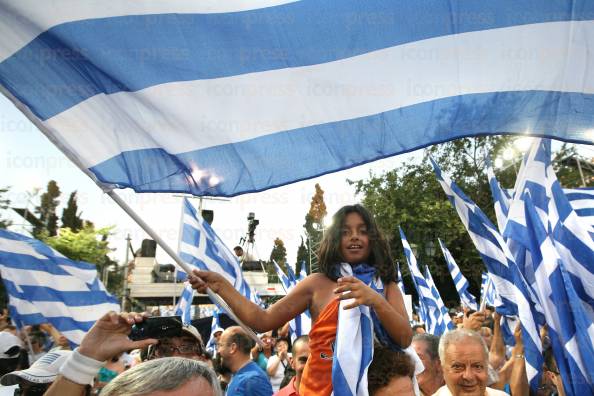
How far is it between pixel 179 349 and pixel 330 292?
119cm

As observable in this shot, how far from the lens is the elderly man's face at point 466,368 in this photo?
122 inches

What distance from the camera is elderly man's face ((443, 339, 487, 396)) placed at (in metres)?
3.10

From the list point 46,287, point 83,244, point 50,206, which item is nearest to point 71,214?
point 50,206

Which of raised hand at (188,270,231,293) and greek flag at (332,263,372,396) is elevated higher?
raised hand at (188,270,231,293)

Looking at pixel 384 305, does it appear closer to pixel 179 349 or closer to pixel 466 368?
pixel 466 368

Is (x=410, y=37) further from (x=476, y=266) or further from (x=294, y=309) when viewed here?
(x=476, y=266)

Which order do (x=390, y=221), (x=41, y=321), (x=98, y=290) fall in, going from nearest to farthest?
(x=41, y=321) → (x=98, y=290) → (x=390, y=221)

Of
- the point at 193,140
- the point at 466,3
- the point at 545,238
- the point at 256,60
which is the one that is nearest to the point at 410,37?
the point at 466,3

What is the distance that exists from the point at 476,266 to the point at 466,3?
95.5ft

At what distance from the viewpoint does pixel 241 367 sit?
4.59 metres

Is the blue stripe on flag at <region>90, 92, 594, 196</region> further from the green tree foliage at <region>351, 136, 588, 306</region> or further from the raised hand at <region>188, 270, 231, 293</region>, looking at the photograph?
the green tree foliage at <region>351, 136, 588, 306</region>

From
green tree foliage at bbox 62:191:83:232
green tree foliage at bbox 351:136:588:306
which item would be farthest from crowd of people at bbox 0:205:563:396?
green tree foliage at bbox 62:191:83:232

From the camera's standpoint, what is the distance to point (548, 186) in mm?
4445

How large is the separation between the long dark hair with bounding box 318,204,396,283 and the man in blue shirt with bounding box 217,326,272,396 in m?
2.10
